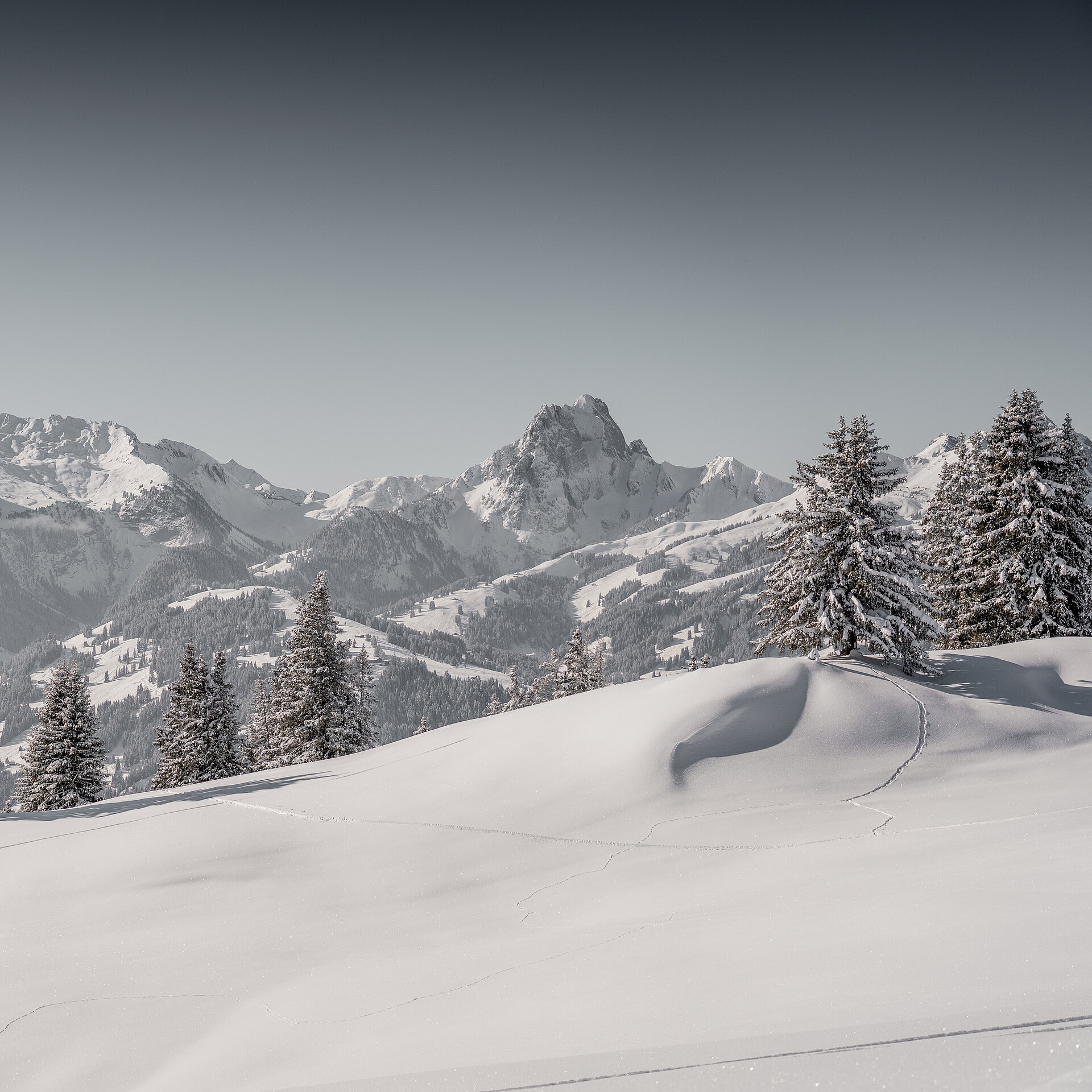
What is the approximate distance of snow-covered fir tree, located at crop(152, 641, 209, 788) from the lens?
3231 centimetres

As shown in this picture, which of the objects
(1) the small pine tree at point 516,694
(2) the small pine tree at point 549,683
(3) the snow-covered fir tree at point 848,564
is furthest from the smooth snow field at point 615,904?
(1) the small pine tree at point 516,694

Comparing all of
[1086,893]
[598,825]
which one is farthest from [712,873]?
[1086,893]

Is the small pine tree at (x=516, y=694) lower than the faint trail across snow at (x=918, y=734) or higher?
lower

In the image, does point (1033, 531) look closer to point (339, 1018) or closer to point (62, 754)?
point (339, 1018)

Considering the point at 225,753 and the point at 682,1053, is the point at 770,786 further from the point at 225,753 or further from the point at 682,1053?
the point at 225,753

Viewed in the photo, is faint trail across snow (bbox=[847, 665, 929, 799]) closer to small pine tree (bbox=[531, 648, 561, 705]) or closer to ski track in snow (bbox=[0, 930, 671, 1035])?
ski track in snow (bbox=[0, 930, 671, 1035])

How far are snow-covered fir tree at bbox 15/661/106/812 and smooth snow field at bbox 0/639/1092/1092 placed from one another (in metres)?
22.2

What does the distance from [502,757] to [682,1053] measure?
997 cm

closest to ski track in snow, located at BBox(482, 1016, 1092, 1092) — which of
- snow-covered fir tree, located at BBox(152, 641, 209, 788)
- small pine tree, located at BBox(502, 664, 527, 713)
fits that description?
snow-covered fir tree, located at BBox(152, 641, 209, 788)

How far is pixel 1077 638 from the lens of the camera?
16281mm

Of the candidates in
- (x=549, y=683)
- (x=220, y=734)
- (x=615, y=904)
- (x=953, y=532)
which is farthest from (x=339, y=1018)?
(x=549, y=683)

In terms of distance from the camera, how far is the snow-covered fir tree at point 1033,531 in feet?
75.4

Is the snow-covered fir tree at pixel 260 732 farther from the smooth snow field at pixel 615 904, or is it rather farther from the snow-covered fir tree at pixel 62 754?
the smooth snow field at pixel 615 904

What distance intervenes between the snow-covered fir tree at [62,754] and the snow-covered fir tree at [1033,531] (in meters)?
37.7
